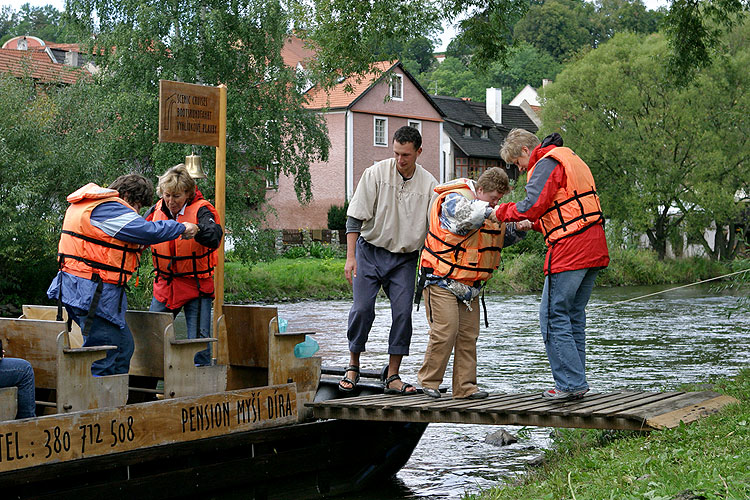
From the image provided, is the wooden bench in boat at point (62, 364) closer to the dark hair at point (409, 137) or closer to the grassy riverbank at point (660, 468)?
the grassy riverbank at point (660, 468)

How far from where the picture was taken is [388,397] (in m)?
7.26

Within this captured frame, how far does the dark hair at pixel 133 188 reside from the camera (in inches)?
258

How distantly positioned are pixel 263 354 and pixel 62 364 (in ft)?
7.18

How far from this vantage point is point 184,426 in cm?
632

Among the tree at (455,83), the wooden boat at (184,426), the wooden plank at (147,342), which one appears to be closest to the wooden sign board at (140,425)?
the wooden boat at (184,426)

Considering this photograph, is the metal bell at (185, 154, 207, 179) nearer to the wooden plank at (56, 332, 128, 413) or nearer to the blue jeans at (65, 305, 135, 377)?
the blue jeans at (65, 305, 135, 377)

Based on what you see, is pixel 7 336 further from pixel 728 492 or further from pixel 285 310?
pixel 285 310

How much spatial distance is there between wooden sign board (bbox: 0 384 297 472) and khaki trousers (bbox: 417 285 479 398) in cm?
108

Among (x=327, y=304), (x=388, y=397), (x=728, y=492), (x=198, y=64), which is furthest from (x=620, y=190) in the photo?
(x=728, y=492)

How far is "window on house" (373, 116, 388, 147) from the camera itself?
5093cm

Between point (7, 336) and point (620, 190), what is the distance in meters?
35.0

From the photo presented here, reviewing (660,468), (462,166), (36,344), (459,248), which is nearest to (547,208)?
(459,248)

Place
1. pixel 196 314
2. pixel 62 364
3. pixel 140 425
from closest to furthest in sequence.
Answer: pixel 62 364 → pixel 140 425 → pixel 196 314

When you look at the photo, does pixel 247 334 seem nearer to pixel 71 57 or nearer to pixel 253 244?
pixel 253 244
